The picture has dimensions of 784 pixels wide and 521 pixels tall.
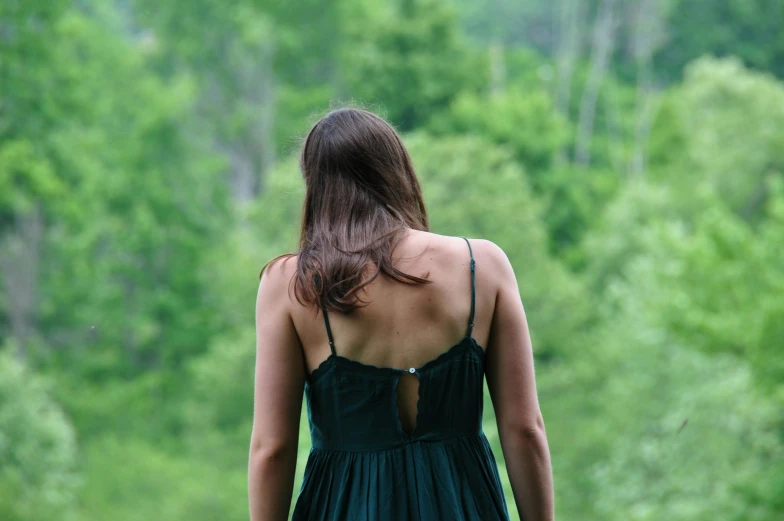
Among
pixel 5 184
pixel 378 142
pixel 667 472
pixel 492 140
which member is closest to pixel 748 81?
pixel 492 140

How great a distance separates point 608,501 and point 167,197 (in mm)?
14290

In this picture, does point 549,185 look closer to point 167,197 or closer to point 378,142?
point 167,197

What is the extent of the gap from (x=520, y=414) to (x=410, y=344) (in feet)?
0.84

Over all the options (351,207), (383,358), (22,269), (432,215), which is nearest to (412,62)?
(432,215)

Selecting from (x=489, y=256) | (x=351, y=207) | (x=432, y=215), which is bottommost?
(x=489, y=256)

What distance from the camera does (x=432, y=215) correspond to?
21.0m

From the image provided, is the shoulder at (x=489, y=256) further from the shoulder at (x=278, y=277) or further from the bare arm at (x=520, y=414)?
the shoulder at (x=278, y=277)

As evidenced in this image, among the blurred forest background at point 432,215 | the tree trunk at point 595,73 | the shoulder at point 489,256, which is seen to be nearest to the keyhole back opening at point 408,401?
the shoulder at point 489,256

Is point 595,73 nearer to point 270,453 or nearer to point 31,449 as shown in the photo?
point 31,449

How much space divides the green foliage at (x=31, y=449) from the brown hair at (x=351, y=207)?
16.5 meters

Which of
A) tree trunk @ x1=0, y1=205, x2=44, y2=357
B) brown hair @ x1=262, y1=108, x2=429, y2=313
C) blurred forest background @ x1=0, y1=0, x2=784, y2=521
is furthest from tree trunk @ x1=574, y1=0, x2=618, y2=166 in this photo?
brown hair @ x1=262, y1=108, x2=429, y2=313

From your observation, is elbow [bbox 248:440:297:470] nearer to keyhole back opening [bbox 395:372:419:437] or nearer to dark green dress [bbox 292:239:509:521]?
dark green dress [bbox 292:239:509:521]

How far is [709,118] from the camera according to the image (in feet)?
98.9

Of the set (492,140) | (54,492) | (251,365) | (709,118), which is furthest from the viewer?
(709,118)
